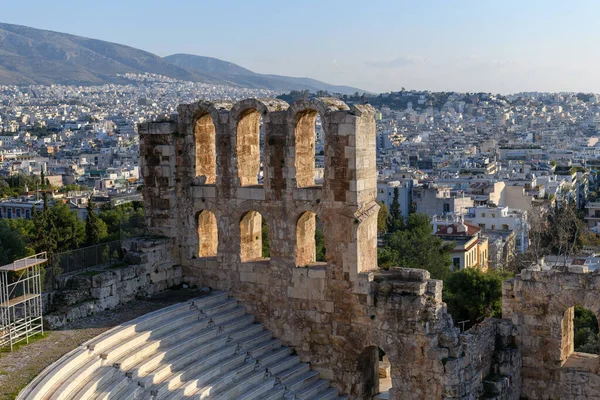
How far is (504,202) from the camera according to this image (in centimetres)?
8994

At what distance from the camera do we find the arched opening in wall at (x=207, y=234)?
22.2 metres

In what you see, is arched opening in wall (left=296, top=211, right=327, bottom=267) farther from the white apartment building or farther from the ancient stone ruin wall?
the white apartment building

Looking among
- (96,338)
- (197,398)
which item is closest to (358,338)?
(197,398)

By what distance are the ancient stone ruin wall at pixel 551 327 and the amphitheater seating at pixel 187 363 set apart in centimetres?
504

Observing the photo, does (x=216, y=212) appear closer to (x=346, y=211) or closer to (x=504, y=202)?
(x=346, y=211)

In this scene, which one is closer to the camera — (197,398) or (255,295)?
(197,398)

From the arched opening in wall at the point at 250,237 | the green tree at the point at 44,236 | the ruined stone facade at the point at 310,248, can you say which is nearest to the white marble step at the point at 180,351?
the ruined stone facade at the point at 310,248

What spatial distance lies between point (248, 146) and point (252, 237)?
2.38 m

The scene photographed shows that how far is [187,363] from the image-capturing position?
17859mm

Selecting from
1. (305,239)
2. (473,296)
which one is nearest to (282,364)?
(305,239)

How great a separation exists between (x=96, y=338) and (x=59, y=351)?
0.95 meters

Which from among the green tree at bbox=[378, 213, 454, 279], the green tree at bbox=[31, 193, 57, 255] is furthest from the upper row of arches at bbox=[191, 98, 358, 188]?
the green tree at bbox=[31, 193, 57, 255]

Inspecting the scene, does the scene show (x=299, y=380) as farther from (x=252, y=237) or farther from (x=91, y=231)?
(x=91, y=231)

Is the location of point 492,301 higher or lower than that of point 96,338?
lower
